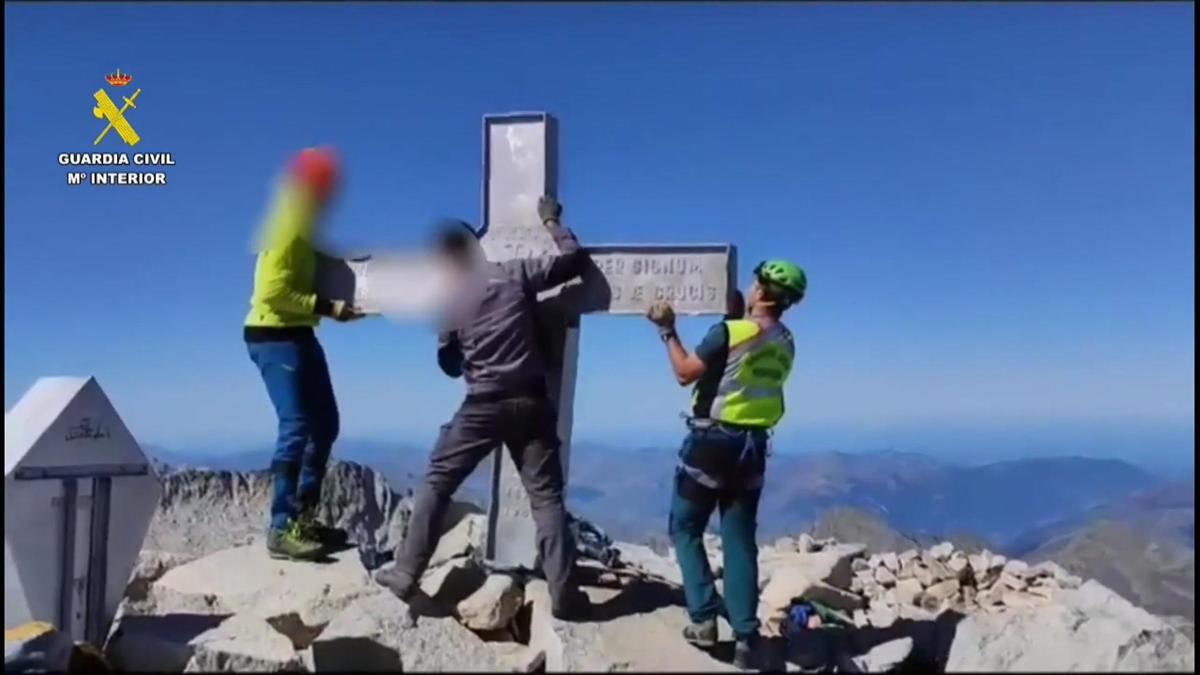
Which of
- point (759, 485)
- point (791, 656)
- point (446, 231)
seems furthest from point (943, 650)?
point (446, 231)

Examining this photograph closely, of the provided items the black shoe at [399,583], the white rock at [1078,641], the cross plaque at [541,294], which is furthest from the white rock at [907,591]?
the black shoe at [399,583]

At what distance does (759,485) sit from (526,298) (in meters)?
1.53

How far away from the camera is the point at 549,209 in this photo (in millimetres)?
6863

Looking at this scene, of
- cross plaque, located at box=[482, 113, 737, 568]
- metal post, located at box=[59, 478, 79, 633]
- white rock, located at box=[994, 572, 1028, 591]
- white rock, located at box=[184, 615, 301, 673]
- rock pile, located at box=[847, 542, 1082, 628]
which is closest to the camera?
white rock, located at box=[184, 615, 301, 673]

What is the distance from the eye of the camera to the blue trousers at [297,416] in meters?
6.98

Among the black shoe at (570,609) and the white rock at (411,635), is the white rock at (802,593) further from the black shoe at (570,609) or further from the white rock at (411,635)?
the white rock at (411,635)

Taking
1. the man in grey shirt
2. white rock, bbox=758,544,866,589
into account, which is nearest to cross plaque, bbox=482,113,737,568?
the man in grey shirt

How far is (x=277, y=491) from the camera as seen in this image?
7.16 meters

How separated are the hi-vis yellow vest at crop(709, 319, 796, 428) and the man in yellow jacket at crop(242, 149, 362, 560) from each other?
2418 mm

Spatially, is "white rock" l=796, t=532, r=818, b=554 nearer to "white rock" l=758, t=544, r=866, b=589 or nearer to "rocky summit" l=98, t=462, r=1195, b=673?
"white rock" l=758, t=544, r=866, b=589

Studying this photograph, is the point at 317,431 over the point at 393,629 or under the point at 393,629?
over

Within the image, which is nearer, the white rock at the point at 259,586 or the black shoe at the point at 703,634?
the black shoe at the point at 703,634

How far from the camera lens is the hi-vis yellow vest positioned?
586 centimetres

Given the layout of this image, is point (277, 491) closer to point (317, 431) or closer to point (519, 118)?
point (317, 431)
